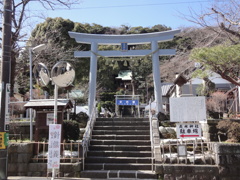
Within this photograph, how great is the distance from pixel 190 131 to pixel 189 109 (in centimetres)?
85

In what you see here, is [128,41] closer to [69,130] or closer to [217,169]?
[69,130]

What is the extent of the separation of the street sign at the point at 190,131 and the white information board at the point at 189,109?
0.93 ft

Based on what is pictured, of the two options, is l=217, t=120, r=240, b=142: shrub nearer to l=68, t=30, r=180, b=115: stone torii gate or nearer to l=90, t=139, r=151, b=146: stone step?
A: l=90, t=139, r=151, b=146: stone step

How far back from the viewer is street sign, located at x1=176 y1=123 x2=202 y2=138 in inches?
350

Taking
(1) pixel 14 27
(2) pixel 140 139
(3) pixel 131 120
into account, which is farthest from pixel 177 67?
(1) pixel 14 27

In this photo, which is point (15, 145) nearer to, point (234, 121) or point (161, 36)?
point (234, 121)

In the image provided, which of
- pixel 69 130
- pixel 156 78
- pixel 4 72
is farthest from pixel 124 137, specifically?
pixel 4 72

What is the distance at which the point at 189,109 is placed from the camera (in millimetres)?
9195

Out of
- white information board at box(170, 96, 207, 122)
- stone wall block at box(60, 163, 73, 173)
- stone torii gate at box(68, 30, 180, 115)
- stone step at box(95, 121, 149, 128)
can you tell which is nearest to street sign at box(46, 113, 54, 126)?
stone wall block at box(60, 163, 73, 173)

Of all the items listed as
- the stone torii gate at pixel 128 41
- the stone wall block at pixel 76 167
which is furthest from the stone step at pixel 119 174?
the stone torii gate at pixel 128 41

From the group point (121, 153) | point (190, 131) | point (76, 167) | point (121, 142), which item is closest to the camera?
point (76, 167)

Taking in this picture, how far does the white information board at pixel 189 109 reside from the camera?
29.8 feet

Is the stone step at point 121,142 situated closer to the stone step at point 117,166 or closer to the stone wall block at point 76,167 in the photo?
the stone step at point 117,166

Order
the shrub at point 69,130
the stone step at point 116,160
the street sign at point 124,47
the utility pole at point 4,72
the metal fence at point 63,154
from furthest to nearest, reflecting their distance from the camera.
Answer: the street sign at point 124,47 < the shrub at point 69,130 < the stone step at point 116,160 < the metal fence at point 63,154 < the utility pole at point 4,72
